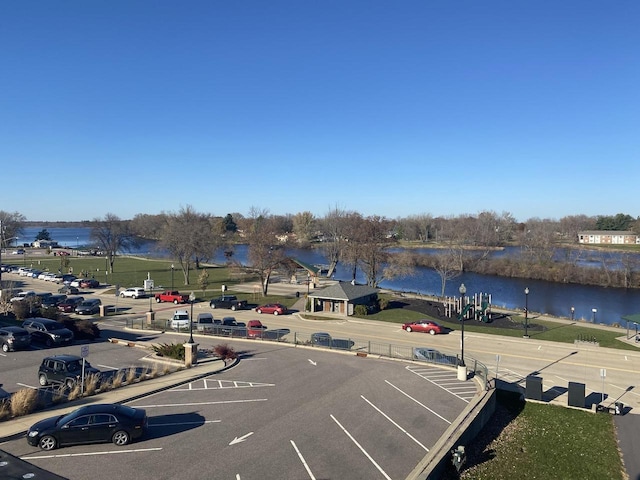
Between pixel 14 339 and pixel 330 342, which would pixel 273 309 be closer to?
pixel 330 342

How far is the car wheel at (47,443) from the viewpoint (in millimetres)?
15156

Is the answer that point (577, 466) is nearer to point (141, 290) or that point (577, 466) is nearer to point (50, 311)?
point (50, 311)

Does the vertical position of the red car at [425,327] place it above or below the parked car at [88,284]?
below

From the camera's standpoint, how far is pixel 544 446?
19.4 m

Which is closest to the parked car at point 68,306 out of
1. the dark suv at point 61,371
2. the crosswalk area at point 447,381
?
the dark suv at point 61,371

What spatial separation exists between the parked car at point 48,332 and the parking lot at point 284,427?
14.1 meters

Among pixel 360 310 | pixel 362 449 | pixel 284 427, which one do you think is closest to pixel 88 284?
pixel 360 310

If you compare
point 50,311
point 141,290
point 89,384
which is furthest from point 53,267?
point 89,384

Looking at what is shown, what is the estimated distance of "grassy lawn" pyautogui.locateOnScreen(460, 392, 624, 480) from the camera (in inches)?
679

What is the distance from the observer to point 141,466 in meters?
14.4

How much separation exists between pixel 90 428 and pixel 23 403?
16.7 feet

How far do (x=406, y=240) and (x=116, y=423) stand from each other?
569 feet

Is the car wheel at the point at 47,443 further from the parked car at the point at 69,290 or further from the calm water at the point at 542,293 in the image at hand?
the calm water at the point at 542,293

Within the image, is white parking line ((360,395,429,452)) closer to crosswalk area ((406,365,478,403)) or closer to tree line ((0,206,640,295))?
crosswalk area ((406,365,478,403))
